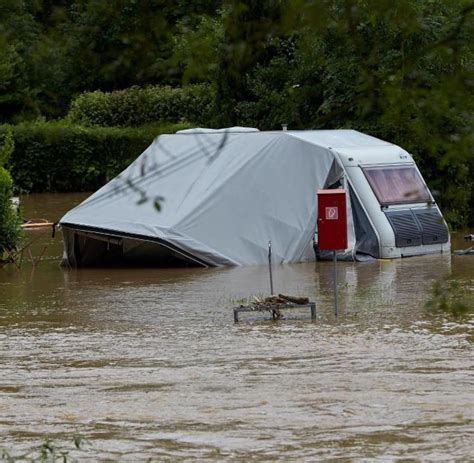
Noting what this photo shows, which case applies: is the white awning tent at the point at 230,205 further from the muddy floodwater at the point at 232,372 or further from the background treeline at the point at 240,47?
the background treeline at the point at 240,47

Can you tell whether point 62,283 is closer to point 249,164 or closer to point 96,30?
point 249,164

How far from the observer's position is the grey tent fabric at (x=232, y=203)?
21.8m

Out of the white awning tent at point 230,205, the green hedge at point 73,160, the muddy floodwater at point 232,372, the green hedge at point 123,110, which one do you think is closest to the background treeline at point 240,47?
the muddy floodwater at point 232,372

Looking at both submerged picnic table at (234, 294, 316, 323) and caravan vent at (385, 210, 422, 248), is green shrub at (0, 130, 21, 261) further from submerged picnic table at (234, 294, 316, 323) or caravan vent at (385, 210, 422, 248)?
submerged picnic table at (234, 294, 316, 323)

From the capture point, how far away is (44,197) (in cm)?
3728

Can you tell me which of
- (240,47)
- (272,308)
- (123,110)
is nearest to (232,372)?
(272,308)

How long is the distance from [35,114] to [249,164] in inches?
651

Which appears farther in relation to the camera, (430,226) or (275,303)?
(430,226)

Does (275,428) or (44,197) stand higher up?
(44,197)

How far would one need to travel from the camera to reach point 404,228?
22266 mm

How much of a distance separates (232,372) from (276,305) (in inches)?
123

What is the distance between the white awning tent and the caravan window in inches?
19.2

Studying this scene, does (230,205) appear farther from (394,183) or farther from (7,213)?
(7,213)

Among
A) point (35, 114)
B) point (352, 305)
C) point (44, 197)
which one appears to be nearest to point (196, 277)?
point (352, 305)
